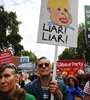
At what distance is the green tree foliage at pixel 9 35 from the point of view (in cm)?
3016

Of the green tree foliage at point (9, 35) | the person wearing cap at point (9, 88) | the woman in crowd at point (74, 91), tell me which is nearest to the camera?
the person wearing cap at point (9, 88)

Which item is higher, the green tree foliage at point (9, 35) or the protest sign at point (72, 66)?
the green tree foliage at point (9, 35)

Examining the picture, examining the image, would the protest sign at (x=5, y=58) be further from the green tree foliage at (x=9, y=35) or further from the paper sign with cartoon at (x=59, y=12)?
the green tree foliage at (x=9, y=35)

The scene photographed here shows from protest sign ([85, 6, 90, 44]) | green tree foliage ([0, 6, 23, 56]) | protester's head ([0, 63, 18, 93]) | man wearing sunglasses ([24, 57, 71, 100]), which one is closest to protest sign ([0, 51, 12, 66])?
protest sign ([85, 6, 90, 44])

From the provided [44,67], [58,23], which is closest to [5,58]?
[58,23]

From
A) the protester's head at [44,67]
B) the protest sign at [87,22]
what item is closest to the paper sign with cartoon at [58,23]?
the protester's head at [44,67]

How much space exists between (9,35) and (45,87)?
96.6ft

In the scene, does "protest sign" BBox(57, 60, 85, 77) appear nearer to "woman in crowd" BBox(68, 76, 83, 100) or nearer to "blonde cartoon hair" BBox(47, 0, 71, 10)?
"woman in crowd" BBox(68, 76, 83, 100)

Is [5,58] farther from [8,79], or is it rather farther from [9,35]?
[9,35]

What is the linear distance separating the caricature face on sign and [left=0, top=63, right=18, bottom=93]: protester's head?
1.41 m

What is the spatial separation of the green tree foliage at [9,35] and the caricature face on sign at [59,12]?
2688 cm

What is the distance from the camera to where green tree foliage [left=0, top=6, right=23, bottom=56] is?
3016 cm

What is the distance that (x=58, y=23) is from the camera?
128 inches

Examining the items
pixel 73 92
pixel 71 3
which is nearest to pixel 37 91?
pixel 71 3
